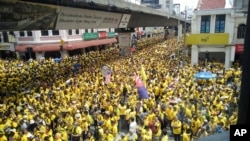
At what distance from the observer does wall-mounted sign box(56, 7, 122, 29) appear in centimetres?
1415

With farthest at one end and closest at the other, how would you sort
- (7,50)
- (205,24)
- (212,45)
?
(7,50)
(205,24)
(212,45)

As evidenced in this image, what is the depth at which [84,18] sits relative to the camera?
1614 cm

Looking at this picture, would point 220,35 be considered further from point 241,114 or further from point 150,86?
point 241,114

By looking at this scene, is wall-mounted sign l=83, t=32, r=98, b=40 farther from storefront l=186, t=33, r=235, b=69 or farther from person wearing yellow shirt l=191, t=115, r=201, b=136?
person wearing yellow shirt l=191, t=115, r=201, b=136

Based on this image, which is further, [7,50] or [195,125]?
[7,50]

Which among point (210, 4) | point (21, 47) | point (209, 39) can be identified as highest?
point (210, 4)

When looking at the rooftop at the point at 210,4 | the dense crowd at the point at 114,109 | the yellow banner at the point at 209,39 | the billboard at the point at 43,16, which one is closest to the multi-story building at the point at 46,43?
the dense crowd at the point at 114,109

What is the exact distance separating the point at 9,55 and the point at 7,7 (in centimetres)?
2918

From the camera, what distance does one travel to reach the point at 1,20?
10609 mm

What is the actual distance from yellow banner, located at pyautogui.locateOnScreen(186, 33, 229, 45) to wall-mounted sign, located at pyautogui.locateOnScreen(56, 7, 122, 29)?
7556 mm

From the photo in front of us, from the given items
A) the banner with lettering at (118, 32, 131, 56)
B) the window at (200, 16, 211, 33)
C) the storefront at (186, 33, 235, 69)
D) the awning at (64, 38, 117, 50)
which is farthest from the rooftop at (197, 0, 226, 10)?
the awning at (64, 38, 117, 50)

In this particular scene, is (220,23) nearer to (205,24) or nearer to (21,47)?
(205,24)

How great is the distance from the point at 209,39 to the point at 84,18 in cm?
1211

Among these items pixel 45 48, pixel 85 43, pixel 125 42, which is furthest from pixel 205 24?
pixel 45 48
